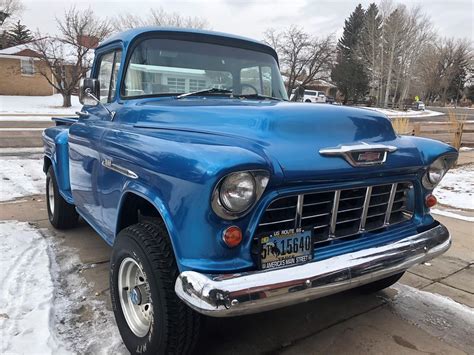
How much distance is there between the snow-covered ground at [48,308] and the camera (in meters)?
2.55

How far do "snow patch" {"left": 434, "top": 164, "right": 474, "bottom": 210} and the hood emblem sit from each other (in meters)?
4.51

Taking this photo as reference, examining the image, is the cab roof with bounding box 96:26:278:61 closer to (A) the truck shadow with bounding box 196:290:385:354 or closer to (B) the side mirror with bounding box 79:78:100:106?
(B) the side mirror with bounding box 79:78:100:106

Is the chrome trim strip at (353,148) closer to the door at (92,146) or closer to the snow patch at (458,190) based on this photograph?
the door at (92,146)

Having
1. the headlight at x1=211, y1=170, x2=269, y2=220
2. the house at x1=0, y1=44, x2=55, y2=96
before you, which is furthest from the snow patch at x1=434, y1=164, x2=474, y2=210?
the house at x1=0, y1=44, x2=55, y2=96

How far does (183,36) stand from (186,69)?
273 millimetres

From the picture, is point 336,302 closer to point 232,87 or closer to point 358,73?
point 232,87

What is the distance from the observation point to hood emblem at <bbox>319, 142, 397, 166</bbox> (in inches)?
88.9

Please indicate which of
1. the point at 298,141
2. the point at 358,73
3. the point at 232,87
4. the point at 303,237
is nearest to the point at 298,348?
the point at 303,237

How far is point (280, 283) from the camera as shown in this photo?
1931 millimetres

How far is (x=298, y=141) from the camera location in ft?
7.47

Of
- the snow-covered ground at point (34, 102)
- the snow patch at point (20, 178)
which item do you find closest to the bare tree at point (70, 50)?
the snow-covered ground at point (34, 102)

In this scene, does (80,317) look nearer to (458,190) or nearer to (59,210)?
(59,210)

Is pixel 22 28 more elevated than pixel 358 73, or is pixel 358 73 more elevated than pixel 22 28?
pixel 22 28

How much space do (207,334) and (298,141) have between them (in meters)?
1.40
